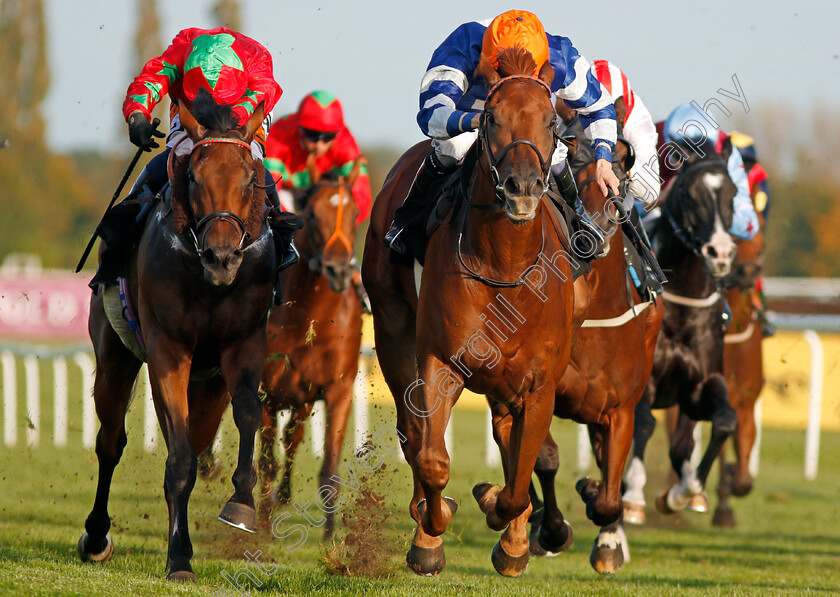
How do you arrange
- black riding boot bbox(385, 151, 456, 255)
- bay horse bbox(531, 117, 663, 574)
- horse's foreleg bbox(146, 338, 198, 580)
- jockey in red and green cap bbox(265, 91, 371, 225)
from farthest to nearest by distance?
jockey in red and green cap bbox(265, 91, 371, 225) < bay horse bbox(531, 117, 663, 574) < black riding boot bbox(385, 151, 456, 255) < horse's foreleg bbox(146, 338, 198, 580)

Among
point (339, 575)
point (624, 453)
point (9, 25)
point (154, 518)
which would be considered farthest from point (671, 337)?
point (9, 25)

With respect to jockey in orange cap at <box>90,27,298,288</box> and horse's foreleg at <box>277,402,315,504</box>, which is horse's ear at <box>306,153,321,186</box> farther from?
jockey in orange cap at <box>90,27,298,288</box>

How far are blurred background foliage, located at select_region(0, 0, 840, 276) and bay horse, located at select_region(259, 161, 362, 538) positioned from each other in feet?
34.7

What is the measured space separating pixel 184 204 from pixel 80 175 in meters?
39.8

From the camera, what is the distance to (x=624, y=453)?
5055mm

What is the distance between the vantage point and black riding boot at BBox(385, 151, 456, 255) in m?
4.76

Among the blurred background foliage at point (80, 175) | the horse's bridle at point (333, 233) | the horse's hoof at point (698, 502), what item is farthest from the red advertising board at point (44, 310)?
the horse's hoof at point (698, 502)

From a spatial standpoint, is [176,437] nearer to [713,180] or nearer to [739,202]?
[713,180]

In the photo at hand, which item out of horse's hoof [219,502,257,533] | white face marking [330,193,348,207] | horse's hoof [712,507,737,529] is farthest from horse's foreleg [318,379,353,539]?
horse's hoof [712,507,737,529]

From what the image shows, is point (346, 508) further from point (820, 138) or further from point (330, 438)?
point (820, 138)

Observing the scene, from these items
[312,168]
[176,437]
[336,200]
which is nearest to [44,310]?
[312,168]

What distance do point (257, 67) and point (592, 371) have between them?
2046mm

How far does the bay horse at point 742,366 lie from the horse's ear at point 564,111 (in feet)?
11.1

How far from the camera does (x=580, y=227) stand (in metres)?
4.64
